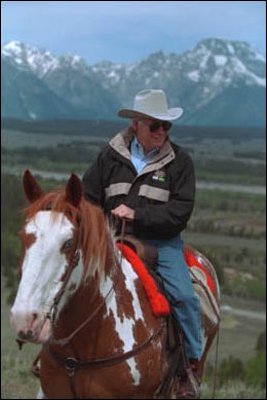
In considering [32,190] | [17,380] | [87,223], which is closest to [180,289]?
[87,223]

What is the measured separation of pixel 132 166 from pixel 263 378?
53.0 ft

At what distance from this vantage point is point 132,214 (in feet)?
14.4

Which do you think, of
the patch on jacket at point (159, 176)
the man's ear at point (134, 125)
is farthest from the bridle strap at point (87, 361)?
the man's ear at point (134, 125)

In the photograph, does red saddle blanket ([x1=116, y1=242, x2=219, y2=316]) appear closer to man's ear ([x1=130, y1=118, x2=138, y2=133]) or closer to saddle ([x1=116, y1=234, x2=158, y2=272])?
saddle ([x1=116, y1=234, x2=158, y2=272])

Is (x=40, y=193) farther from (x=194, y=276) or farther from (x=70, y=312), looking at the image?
(x=194, y=276)

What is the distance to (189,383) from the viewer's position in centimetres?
497

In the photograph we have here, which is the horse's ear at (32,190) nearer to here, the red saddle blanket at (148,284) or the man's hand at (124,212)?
the man's hand at (124,212)

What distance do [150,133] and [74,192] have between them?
1.00 m

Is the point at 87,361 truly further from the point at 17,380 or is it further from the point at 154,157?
the point at 17,380

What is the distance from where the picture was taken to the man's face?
4668 mm

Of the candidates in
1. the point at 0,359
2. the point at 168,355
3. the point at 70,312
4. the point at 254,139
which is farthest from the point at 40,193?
the point at 254,139

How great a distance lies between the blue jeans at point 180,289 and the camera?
459 cm

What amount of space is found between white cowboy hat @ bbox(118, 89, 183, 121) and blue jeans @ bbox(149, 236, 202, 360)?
77cm

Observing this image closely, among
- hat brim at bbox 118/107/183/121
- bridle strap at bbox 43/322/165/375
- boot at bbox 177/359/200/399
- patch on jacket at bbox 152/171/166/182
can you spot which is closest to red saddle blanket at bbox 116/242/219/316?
bridle strap at bbox 43/322/165/375
